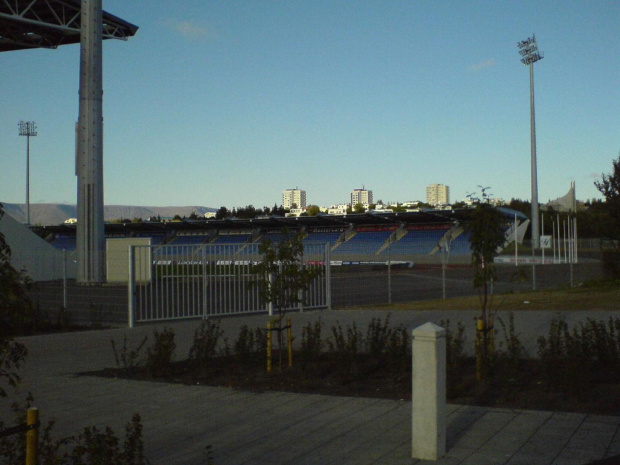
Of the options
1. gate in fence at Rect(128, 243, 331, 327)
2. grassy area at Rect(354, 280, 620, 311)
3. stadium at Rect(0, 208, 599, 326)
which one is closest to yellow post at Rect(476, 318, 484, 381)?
stadium at Rect(0, 208, 599, 326)

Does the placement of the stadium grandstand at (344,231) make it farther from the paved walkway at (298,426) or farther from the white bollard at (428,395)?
the white bollard at (428,395)

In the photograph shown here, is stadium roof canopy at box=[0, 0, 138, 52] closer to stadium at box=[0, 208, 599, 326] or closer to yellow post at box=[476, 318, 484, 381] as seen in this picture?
stadium at box=[0, 208, 599, 326]

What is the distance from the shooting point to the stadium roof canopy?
34.8m

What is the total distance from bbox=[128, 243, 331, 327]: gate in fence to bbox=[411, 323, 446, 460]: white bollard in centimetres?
1101

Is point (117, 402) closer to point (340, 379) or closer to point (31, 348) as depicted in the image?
point (340, 379)

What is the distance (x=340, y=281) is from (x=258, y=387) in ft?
55.9

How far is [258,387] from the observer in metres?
8.70

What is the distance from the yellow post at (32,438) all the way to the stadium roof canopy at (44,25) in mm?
34362

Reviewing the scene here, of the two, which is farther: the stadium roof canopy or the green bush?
the stadium roof canopy

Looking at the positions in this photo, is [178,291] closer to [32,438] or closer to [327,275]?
[327,275]

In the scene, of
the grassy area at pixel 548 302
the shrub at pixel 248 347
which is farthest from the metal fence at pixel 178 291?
the shrub at pixel 248 347

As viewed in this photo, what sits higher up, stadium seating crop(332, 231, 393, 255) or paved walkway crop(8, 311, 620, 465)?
stadium seating crop(332, 231, 393, 255)

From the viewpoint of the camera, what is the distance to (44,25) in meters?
35.4

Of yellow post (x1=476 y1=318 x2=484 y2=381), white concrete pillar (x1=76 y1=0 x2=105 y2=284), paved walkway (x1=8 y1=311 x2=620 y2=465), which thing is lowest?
paved walkway (x1=8 y1=311 x2=620 y2=465)
